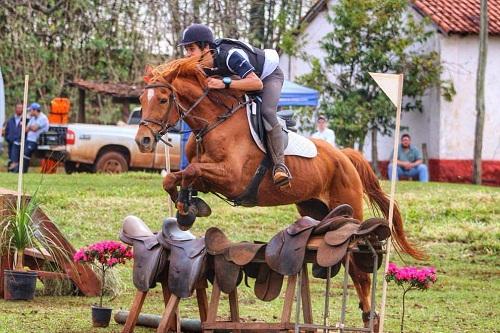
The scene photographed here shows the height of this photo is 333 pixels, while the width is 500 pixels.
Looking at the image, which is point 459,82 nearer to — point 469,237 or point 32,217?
point 469,237

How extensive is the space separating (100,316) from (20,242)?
5.80 ft

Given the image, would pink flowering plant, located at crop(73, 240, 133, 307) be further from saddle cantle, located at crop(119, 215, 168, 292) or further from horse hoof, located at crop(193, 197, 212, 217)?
horse hoof, located at crop(193, 197, 212, 217)

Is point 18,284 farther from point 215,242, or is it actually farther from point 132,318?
point 215,242

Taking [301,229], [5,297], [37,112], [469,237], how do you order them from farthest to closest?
[37,112]
[469,237]
[5,297]
[301,229]

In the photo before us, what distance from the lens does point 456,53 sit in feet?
103

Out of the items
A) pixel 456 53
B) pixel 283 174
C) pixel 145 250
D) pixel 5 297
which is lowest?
pixel 5 297

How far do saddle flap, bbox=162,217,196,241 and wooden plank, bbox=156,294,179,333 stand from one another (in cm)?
48

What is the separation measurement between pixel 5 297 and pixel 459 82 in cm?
2183

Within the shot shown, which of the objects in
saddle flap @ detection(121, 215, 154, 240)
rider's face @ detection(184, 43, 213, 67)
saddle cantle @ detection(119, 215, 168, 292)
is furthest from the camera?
rider's face @ detection(184, 43, 213, 67)

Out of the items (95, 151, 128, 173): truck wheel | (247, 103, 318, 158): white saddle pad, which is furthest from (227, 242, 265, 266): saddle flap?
(95, 151, 128, 173): truck wheel

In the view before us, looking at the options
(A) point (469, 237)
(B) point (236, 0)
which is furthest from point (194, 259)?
(B) point (236, 0)

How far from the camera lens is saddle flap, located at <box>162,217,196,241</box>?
9.55 meters

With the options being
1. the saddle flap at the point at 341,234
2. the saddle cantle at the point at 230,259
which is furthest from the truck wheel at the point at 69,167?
the saddle flap at the point at 341,234

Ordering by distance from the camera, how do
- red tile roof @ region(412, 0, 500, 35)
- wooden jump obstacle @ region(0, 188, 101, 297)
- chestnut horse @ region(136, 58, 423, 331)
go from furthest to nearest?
1. red tile roof @ region(412, 0, 500, 35)
2. wooden jump obstacle @ region(0, 188, 101, 297)
3. chestnut horse @ region(136, 58, 423, 331)
